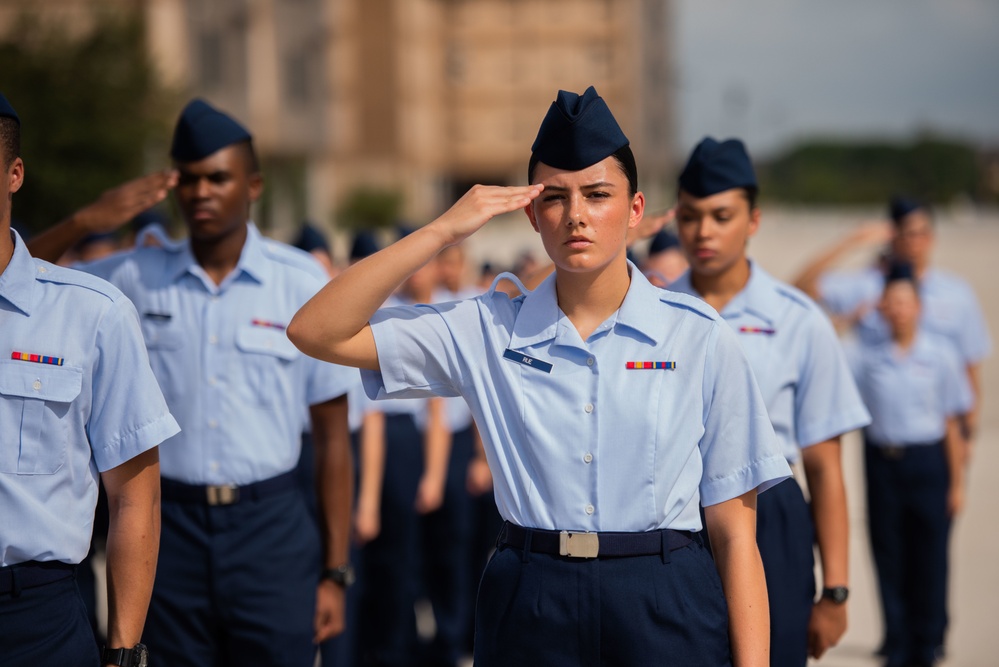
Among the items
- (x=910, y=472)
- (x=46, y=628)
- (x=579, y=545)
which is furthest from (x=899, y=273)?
(x=46, y=628)

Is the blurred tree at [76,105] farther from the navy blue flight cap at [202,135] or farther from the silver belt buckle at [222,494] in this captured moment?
the silver belt buckle at [222,494]

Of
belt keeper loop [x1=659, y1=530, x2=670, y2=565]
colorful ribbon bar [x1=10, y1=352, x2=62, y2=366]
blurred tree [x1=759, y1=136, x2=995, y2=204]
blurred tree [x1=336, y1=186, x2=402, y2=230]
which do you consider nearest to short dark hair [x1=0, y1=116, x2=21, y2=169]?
colorful ribbon bar [x1=10, y1=352, x2=62, y2=366]

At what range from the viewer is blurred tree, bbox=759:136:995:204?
86.2 meters

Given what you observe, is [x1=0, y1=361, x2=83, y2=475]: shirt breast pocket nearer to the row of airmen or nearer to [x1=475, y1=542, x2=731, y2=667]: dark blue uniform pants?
the row of airmen

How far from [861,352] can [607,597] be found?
5.05 metres

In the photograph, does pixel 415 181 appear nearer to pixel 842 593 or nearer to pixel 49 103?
pixel 49 103

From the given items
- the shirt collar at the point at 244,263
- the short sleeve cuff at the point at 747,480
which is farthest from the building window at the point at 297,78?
the short sleeve cuff at the point at 747,480

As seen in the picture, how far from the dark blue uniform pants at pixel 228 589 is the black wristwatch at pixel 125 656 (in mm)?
966

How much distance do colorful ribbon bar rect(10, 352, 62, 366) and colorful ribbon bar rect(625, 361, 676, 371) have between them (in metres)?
1.31

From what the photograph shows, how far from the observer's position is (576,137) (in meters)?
2.91

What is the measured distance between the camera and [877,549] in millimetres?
7148

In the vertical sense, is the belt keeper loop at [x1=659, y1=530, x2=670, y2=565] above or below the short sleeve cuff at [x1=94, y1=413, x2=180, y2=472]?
below

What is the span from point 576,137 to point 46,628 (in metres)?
1.62

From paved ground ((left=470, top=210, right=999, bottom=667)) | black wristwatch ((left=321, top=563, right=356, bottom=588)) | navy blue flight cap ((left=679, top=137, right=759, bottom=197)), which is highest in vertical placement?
navy blue flight cap ((left=679, top=137, right=759, bottom=197))
